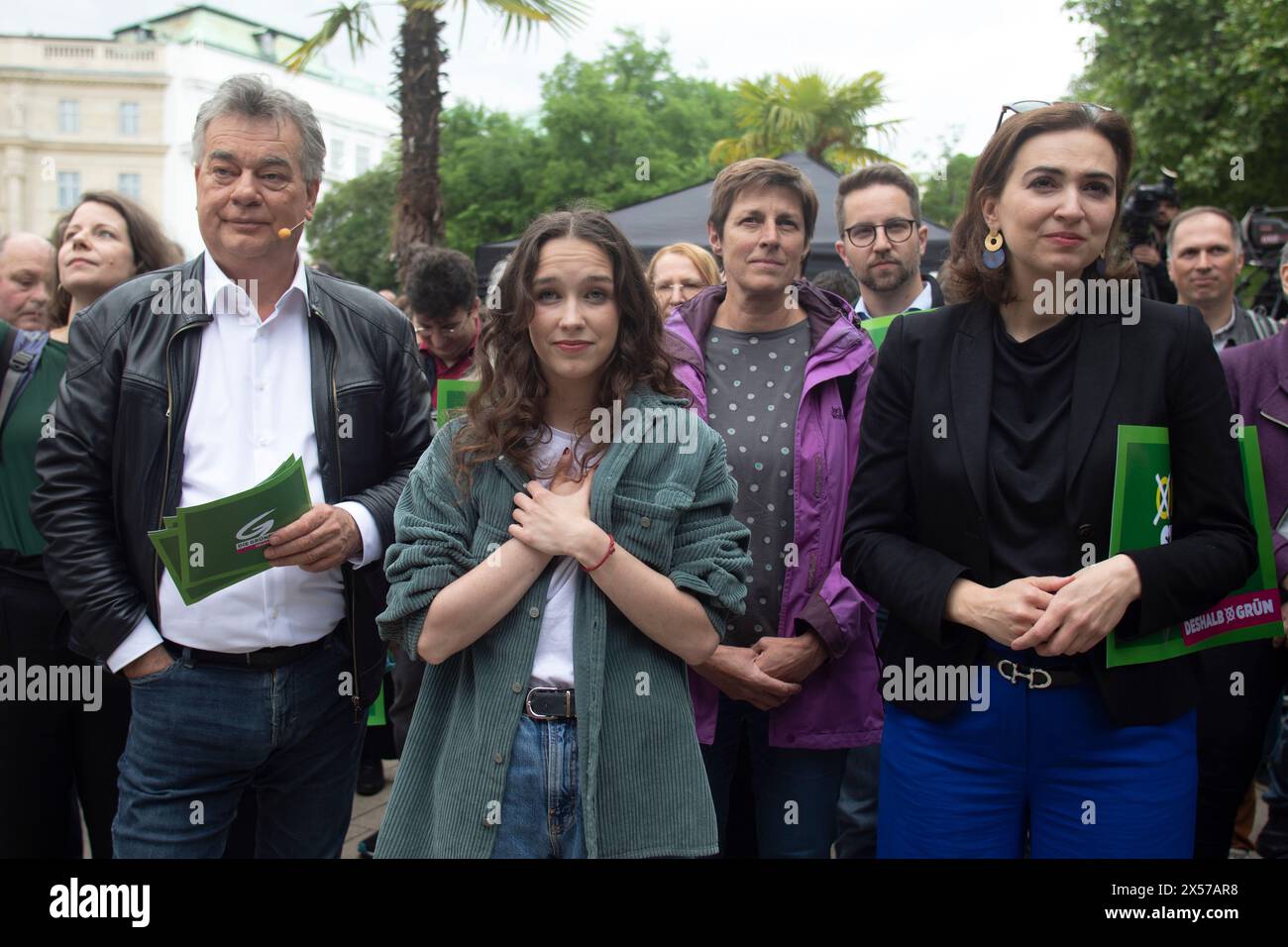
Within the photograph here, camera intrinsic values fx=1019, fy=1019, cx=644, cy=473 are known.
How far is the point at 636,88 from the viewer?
3195cm

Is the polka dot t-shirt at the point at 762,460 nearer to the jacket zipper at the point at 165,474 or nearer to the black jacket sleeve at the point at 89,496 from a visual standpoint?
the jacket zipper at the point at 165,474

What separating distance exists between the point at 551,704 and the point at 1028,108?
5.03ft

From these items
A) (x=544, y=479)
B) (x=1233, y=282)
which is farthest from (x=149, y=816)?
(x=1233, y=282)

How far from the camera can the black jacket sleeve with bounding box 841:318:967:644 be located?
2.04 meters

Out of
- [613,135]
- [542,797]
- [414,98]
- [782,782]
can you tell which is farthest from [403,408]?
[613,135]

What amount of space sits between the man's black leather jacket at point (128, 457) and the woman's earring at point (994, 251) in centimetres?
145

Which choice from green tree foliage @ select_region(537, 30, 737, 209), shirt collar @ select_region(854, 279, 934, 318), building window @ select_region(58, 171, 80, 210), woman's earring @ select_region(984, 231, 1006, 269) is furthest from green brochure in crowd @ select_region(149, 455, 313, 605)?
building window @ select_region(58, 171, 80, 210)

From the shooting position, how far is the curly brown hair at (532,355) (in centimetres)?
199

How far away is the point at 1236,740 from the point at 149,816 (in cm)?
295

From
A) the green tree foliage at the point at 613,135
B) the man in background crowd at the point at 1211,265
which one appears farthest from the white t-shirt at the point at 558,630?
the green tree foliage at the point at 613,135

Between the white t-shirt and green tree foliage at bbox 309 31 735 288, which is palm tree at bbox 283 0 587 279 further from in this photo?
green tree foliage at bbox 309 31 735 288

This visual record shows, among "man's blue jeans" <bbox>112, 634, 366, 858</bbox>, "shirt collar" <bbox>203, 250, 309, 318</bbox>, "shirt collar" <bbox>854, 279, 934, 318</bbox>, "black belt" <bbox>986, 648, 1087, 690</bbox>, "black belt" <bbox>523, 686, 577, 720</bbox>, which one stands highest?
"shirt collar" <bbox>854, 279, 934, 318</bbox>

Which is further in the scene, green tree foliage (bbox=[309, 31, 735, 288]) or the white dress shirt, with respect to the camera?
green tree foliage (bbox=[309, 31, 735, 288])
